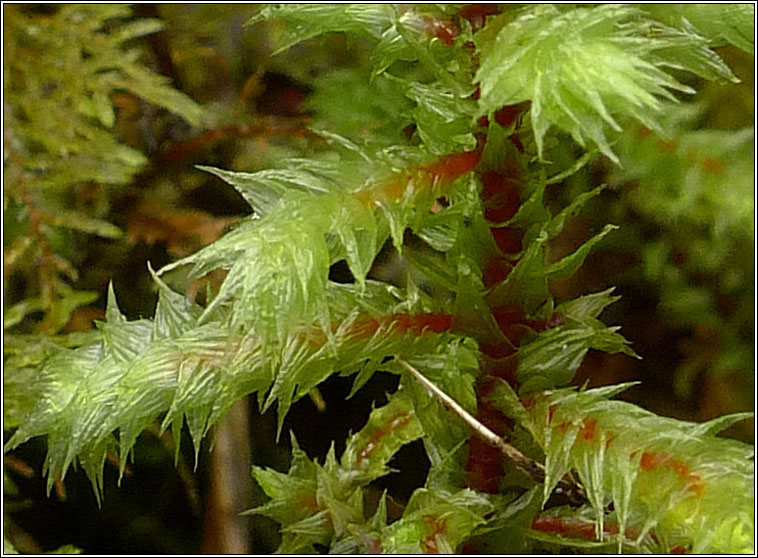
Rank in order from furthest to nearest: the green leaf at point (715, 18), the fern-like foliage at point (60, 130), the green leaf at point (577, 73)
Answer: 1. the fern-like foliage at point (60, 130)
2. the green leaf at point (715, 18)
3. the green leaf at point (577, 73)

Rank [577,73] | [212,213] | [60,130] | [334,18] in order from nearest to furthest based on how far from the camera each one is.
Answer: [577,73] < [334,18] < [60,130] < [212,213]

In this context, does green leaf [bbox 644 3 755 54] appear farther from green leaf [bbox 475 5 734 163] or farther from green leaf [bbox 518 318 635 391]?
green leaf [bbox 518 318 635 391]

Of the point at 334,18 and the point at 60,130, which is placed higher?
the point at 334,18

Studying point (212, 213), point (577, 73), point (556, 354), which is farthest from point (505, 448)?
point (212, 213)

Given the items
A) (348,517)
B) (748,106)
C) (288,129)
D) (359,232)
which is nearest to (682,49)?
(359,232)

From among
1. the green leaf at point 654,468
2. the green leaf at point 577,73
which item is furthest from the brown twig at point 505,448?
the green leaf at point 577,73

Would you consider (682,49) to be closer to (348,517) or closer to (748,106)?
(348,517)

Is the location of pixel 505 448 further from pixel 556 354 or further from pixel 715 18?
pixel 715 18

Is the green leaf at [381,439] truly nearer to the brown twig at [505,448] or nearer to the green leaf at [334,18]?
the brown twig at [505,448]

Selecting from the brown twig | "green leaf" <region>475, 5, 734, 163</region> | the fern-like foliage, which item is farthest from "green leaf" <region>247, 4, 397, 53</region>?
the fern-like foliage
